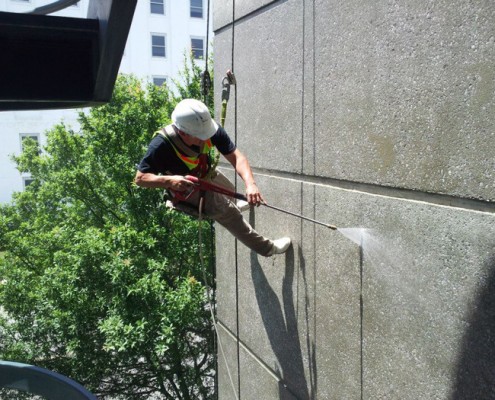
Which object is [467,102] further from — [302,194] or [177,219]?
[177,219]

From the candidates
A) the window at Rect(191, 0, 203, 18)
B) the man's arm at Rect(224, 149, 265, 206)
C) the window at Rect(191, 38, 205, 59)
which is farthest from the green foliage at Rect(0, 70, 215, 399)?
the window at Rect(191, 0, 203, 18)

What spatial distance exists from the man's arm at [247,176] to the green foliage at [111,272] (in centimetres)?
809

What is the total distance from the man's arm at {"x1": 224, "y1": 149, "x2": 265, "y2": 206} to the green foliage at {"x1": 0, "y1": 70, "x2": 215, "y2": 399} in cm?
809

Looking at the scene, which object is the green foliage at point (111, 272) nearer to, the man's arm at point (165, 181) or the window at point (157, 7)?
the man's arm at point (165, 181)

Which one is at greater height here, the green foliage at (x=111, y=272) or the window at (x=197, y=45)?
the window at (x=197, y=45)

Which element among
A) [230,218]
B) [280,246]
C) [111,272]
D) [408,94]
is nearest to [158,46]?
[111,272]

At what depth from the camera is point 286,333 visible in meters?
4.75

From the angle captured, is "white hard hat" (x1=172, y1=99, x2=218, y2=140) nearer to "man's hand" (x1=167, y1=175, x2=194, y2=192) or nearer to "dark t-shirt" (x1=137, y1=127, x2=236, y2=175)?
"dark t-shirt" (x1=137, y1=127, x2=236, y2=175)

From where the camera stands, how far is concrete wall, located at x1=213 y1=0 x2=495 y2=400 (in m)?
2.70

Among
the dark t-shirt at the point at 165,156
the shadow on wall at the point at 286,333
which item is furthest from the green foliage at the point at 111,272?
the dark t-shirt at the point at 165,156

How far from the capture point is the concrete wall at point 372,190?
270cm

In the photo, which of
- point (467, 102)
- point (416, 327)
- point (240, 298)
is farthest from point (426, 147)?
point (240, 298)

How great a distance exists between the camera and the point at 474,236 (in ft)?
8.78

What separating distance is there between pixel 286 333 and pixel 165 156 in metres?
1.83
